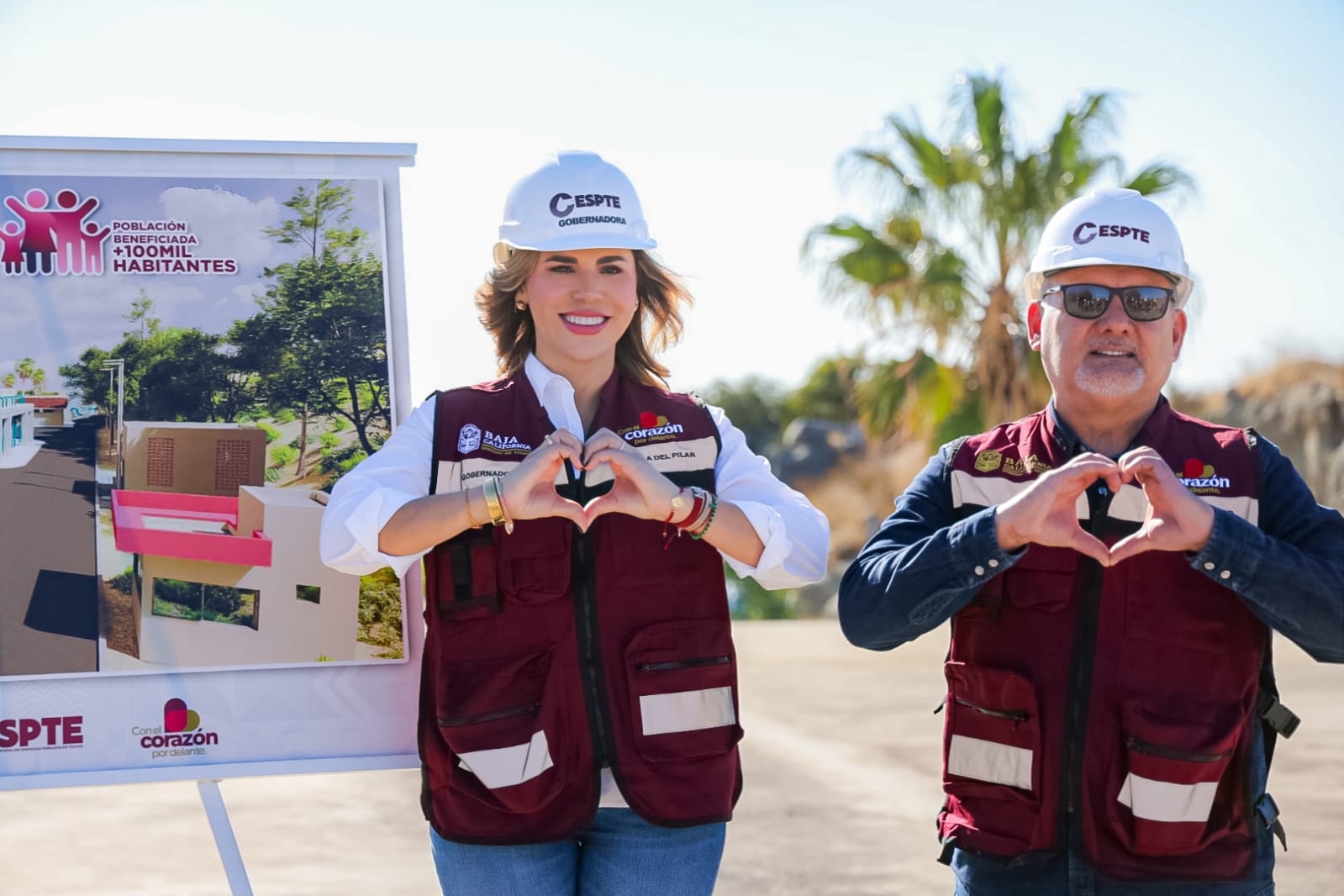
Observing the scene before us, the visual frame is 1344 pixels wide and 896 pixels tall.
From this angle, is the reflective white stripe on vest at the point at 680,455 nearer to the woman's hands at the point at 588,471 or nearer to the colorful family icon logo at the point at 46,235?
the woman's hands at the point at 588,471

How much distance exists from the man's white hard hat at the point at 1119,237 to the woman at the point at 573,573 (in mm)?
813

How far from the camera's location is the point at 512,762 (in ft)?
9.66

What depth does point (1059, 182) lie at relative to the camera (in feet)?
51.6

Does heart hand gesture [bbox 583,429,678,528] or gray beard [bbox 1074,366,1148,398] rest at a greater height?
gray beard [bbox 1074,366,1148,398]

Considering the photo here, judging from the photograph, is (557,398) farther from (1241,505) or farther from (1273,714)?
(1273,714)

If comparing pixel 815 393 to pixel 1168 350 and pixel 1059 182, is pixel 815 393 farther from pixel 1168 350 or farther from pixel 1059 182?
pixel 1168 350

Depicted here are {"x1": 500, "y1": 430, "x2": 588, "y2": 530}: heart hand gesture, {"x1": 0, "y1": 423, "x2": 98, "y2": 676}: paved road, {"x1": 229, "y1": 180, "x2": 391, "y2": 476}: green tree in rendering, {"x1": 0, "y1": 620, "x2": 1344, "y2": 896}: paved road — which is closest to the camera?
{"x1": 500, "y1": 430, "x2": 588, "y2": 530}: heart hand gesture

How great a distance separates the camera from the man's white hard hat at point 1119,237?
3.04 m

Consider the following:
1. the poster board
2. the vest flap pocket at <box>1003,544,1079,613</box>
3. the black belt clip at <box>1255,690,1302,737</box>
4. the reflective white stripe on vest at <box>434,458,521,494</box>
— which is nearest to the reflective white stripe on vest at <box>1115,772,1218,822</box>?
the black belt clip at <box>1255,690,1302,737</box>

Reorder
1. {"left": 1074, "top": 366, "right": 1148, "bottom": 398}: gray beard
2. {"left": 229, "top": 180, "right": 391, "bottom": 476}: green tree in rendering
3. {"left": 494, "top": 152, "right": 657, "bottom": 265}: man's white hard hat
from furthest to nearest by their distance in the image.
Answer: {"left": 229, "top": 180, "right": 391, "bottom": 476}: green tree in rendering
{"left": 494, "top": 152, "right": 657, "bottom": 265}: man's white hard hat
{"left": 1074, "top": 366, "right": 1148, "bottom": 398}: gray beard

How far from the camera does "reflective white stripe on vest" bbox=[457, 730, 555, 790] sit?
9.64 feet

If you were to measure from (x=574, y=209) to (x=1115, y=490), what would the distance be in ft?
4.31

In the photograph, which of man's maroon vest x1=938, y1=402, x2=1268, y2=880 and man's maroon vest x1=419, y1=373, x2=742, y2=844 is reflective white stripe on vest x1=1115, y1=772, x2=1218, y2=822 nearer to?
man's maroon vest x1=938, y1=402, x2=1268, y2=880

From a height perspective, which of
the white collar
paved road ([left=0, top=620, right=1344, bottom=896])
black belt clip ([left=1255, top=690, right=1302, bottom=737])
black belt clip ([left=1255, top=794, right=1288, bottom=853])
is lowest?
paved road ([left=0, top=620, right=1344, bottom=896])
